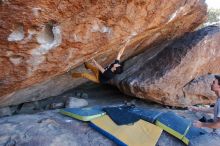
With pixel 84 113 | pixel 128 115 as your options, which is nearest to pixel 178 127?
pixel 128 115

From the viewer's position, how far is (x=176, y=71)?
6.45 m

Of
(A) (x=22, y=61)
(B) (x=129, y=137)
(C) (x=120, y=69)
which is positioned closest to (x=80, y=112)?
(B) (x=129, y=137)

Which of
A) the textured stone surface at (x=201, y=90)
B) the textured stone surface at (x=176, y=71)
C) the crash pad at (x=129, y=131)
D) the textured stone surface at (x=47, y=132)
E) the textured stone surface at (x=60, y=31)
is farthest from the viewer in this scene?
the textured stone surface at (x=201, y=90)

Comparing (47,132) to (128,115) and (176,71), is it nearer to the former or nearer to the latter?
(128,115)

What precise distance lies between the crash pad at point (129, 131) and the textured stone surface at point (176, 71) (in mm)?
1368

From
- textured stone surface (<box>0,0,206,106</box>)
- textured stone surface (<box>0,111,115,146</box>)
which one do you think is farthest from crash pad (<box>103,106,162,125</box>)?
textured stone surface (<box>0,0,206,106</box>)

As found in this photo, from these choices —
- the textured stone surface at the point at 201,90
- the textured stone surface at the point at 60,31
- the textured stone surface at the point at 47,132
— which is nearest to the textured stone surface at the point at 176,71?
the textured stone surface at the point at 201,90

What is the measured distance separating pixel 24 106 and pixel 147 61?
2.72m

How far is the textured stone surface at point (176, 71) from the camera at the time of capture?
6.40 m

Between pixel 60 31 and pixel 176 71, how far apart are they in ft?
9.82

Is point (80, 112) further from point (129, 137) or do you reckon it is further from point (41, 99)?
point (41, 99)

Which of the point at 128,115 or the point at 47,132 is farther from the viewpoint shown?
the point at 128,115

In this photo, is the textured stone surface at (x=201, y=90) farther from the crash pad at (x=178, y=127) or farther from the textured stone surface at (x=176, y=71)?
the crash pad at (x=178, y=127)

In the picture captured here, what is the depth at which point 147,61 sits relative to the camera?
6891 millimetres
